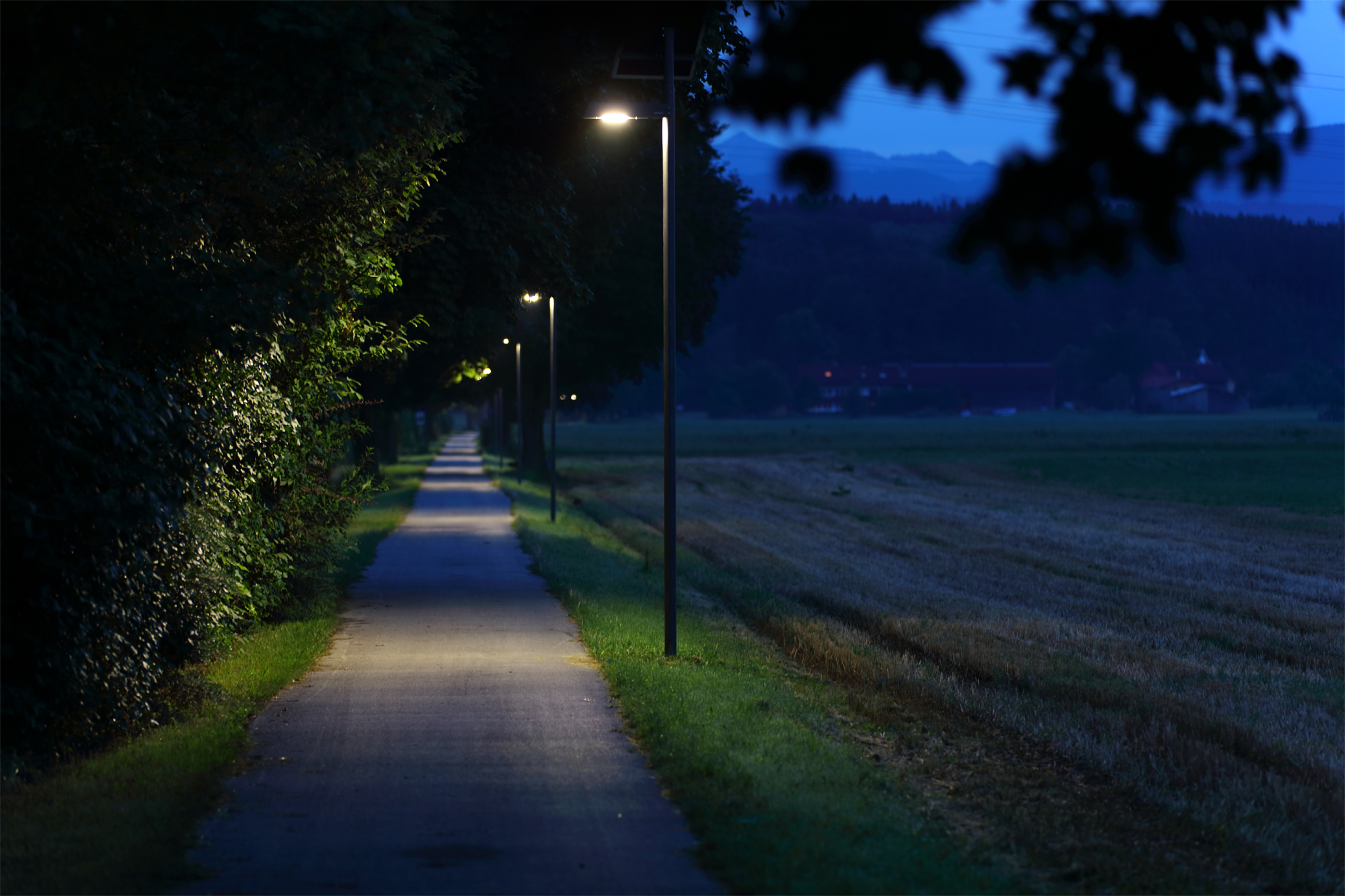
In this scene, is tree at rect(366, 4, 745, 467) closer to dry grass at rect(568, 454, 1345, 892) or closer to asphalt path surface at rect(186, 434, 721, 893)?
asphalt path surface at rect(186, 434, 721, 893)

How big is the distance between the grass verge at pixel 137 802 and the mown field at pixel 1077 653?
411 centimetres

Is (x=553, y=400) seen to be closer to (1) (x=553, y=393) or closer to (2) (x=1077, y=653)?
(1) (x=553, y=393)

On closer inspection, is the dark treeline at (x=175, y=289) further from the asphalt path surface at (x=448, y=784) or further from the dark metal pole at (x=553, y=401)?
the dark metal pole at (x=553, y=401)

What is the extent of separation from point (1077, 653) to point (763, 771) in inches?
239

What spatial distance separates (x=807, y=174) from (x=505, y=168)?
13713mm

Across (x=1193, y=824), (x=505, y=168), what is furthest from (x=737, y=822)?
(x=505, y=168)

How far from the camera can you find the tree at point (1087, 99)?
155 inches

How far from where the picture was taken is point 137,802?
763cm

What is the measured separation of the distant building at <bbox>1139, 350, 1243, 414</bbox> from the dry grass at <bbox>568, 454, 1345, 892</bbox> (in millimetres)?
164161

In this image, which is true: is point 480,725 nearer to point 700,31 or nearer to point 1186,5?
point 700,31

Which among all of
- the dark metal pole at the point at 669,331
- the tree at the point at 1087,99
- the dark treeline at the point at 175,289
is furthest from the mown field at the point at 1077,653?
the dark treeline at the point at 175,289

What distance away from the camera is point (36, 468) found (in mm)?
8102

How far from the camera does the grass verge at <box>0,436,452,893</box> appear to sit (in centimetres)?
645

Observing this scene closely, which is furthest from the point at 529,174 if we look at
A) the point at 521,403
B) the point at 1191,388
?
the point at 1191,388
